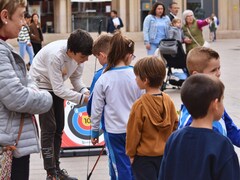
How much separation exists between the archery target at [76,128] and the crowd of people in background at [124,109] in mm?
1251

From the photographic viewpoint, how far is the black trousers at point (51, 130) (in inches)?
260

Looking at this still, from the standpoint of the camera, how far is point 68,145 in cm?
827

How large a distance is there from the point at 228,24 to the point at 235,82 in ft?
96.8

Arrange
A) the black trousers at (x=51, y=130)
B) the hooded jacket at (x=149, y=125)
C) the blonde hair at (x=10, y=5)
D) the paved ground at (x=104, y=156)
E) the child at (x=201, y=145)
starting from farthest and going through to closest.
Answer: the paved ground at (x=104, y=156)
the black trousers at (x=51, y=130)
the hooded jacket at (x=149, y=125)
the blonde hair at (x=10, y=5)
the child at (x=201, y=145)

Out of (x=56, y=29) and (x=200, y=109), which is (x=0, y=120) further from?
(x=56, y=29)

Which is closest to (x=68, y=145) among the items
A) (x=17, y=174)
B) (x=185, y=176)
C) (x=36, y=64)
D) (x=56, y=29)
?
(x=36, y=64)

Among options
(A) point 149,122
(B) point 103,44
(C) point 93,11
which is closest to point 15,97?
(A) point 149,122

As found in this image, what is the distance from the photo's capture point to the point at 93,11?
43.4 meters

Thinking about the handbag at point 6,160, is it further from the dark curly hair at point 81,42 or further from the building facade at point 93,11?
the building facade at point 93,11

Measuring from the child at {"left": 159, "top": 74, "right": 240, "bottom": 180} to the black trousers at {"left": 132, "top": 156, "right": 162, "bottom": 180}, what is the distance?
167 cm

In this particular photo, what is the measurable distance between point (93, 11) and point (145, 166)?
38.9 metres

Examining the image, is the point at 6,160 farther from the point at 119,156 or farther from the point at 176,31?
the point at 176,31

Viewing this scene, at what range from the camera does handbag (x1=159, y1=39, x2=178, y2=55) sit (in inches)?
557

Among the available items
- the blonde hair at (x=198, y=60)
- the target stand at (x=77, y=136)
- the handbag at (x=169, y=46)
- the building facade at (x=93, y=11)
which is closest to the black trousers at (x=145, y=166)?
the blonde hair at (x=198, y=60)
